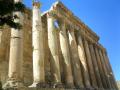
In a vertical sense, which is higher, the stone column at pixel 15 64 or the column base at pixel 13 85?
the stone column at pixel 15 64

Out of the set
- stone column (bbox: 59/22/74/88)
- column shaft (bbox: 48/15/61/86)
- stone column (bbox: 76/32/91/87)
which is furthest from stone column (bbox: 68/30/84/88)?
column shaft (bbox: 48/15/61/86)

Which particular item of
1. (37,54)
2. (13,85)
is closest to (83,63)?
(37,54)

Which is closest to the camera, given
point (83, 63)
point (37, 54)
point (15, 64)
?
point (15, 64)

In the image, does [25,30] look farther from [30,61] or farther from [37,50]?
[37,50]

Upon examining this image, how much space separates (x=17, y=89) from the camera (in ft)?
38.0

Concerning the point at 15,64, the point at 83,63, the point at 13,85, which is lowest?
the point at 13,85

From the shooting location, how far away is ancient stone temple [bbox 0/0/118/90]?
1412 cm

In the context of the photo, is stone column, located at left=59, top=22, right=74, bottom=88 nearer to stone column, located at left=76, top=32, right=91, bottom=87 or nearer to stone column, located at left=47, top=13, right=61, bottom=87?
stone column, located at left=47, top=13, right=61, bottom=87

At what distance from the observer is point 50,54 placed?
1839 centimetres

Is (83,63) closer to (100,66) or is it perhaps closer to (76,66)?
(76,66)

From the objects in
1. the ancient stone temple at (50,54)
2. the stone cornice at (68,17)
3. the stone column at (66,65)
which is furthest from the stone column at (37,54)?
the stone column at (66,65)

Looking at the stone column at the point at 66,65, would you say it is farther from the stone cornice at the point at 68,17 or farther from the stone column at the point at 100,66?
the stone column at the point at 100,66

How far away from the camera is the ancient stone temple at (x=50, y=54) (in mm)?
14117

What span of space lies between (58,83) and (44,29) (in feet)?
27.7
